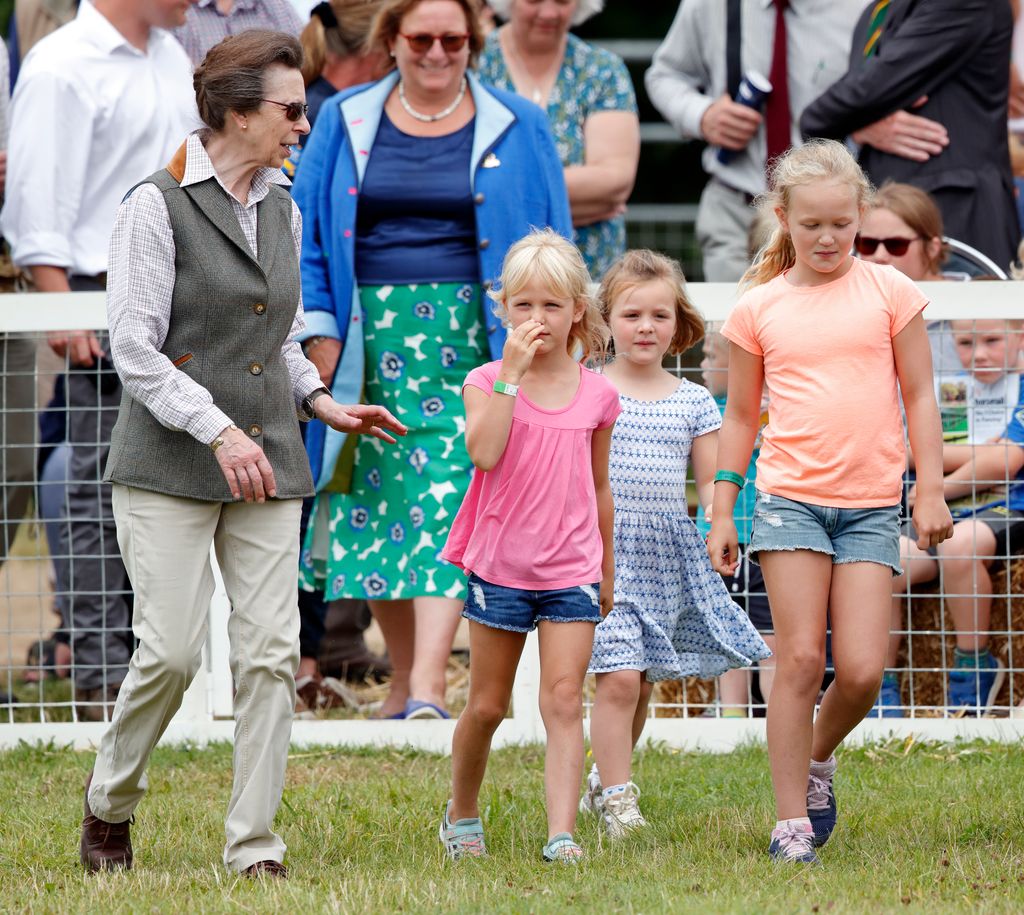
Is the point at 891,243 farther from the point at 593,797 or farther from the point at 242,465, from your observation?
the point at 242,465

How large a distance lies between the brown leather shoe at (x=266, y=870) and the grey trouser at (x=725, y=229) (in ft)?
13.7

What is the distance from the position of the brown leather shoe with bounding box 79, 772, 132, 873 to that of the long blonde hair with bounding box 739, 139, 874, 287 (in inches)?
87.1

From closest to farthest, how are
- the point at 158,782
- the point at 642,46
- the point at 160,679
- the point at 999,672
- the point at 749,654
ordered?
the point at 160,679 < the point at 749,654 < the point at 158,782 < the point at 999,672 < the point at 642,46

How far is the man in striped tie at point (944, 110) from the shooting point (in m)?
6.87

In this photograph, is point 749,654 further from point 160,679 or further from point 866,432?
point 160,679

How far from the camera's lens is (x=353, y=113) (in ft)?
20.2

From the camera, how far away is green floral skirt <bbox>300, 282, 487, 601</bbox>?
19.9ft

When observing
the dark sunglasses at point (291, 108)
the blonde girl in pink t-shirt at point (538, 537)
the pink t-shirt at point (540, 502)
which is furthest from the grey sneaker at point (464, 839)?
the dark sunglasses at point (291, 108)

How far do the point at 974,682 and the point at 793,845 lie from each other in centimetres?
215

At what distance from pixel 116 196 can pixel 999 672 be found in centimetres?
361

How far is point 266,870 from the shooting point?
411cm

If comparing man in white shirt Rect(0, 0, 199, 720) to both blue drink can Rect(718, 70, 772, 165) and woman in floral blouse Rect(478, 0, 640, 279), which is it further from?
blue drink can Rect(718, 70, 772, 165)

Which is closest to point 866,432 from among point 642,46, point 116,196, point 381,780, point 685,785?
point 685,785

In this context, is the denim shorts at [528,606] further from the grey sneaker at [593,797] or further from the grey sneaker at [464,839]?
the grey sneaker at [593,797]
